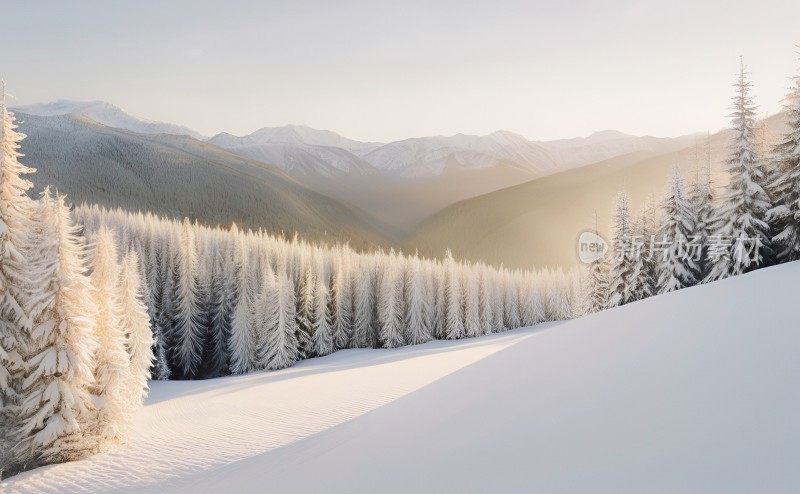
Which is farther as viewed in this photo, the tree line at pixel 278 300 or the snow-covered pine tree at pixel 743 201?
the tree line at pixel 278 300

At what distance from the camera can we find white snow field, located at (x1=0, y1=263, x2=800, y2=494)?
14.2ft

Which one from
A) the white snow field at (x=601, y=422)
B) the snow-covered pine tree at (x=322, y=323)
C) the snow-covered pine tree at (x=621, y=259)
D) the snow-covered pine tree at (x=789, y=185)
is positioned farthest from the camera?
the snow-covered pine tree at (x=322, y=323)

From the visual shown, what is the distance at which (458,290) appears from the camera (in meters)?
69.8

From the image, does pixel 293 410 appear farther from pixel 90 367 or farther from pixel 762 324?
pixel 762 324

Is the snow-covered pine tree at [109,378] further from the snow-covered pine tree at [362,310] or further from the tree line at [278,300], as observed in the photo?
the snow-covered pine tree at [362,310]

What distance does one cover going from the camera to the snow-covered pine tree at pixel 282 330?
48.2m

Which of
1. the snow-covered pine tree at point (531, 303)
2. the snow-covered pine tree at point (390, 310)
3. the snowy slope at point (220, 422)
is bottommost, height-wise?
the snow-covered pine tree at point (531, 303)

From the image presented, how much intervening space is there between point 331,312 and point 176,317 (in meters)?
19.4

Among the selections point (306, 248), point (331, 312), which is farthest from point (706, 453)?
point (306, 248)

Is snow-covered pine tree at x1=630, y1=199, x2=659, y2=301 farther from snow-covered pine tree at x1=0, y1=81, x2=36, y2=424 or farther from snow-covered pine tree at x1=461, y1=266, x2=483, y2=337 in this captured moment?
snow-covered pine tree at x1=0, y1=81, x2=36, y2=424

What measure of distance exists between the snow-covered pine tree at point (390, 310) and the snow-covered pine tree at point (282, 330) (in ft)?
49.5

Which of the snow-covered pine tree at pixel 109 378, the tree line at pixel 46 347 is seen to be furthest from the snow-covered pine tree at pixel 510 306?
the tree line at pixel 46 347

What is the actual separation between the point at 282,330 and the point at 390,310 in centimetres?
1870

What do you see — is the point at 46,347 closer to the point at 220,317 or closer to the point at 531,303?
the point at 220,317
